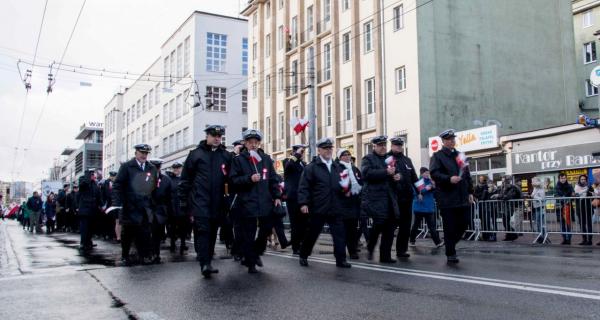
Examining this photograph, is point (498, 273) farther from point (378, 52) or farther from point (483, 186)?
point (378, 52)

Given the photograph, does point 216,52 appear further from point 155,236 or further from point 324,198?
point 324,198

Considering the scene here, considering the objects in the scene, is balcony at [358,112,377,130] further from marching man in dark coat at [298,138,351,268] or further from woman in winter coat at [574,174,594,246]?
marching man in dark coat at [298,138,351,268]

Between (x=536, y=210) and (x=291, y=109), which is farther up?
(x=291, y=109)

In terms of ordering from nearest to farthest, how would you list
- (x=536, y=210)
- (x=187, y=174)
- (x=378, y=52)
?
(x=187, y=174)
(x=536, y=210)
(x=378, y=52)

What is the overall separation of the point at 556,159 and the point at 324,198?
18.7 meters

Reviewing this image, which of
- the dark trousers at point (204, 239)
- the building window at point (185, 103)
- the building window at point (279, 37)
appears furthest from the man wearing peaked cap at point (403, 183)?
the building window at point (185, 103)

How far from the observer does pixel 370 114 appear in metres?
30.8

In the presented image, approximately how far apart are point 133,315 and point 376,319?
2010 mm

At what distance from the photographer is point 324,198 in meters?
8.24

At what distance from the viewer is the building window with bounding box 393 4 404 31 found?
2850cm

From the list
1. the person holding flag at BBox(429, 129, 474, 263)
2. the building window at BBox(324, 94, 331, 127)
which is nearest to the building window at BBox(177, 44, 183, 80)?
the building window at BBox(324, 94, 331, 127)

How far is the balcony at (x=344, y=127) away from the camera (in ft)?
106

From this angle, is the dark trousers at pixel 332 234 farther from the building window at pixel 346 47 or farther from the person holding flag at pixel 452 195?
the building window at pixel 346 47

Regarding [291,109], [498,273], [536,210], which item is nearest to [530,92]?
[291,109]
